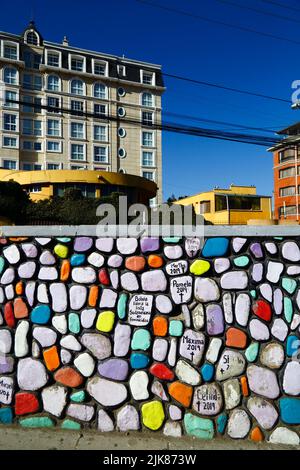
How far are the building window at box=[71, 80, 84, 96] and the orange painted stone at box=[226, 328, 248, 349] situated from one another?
57.8 metres

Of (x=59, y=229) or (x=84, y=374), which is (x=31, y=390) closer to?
(x=84, y=374)

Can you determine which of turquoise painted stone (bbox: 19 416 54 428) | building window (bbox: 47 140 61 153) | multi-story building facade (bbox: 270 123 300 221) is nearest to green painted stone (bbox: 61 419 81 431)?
turquoise painted stone (bbox: 19 416 54 428)

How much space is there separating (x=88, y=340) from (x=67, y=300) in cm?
40

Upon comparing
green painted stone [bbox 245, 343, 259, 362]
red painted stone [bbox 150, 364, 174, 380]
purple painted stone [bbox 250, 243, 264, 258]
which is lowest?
red painted stone [bbox 150, 364, 174, 380]

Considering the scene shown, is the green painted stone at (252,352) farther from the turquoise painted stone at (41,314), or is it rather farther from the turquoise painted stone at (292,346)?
the turquoise painted stone at (41,314)

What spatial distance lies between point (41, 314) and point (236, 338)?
1737 millimetres

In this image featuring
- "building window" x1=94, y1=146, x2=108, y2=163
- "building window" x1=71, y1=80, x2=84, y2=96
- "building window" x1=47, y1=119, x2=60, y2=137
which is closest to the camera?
"building window" x1=47, y1=119, x2=60, y2=137

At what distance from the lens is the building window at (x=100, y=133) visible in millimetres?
53656

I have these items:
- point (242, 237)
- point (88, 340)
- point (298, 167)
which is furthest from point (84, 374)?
point (298, 167)

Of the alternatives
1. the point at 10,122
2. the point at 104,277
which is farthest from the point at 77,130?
the point at 104,277

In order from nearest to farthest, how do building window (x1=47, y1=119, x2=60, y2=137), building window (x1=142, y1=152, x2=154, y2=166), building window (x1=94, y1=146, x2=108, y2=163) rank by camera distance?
building window (x1=47, y1=119, x2=60, y2=137)
building window (x1=94, y1=146, x2=108, y2=163)
building window (x1=142, y1=152, x2=154, y2=166)

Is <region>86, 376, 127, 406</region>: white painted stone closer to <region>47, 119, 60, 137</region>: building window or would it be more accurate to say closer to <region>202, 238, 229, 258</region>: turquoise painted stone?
<region>202, 238, 229, 258</region>: turquoise painted stone

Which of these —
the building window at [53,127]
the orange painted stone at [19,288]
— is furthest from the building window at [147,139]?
the orange painted stone at [19,288]

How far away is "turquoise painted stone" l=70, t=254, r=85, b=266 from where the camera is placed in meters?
3.17
